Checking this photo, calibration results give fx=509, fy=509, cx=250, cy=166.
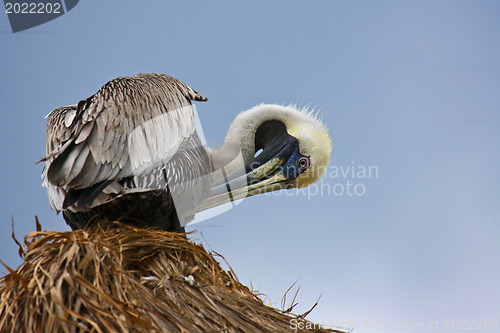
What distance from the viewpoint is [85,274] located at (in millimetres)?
2441

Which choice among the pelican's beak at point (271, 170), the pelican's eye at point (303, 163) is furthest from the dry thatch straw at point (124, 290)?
the pelican's eye at point (303, 163)

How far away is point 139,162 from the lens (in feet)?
11.1

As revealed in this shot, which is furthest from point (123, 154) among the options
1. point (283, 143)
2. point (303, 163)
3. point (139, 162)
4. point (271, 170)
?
point (303, 163)

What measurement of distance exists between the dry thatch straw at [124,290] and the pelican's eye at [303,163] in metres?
1.95

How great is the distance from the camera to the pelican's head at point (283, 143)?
4.70 meters

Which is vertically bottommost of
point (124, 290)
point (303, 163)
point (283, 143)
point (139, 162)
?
point (124, 290)

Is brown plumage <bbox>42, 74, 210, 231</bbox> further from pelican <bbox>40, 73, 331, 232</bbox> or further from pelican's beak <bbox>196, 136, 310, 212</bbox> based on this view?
pelican's beak <bbox>196, 136, 310, 212</bbox>

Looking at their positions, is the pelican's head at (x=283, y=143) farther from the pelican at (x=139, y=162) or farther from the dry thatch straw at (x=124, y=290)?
the dry thatch straw at (x=124, y=290)

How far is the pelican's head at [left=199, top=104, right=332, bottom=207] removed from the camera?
4.70 meters

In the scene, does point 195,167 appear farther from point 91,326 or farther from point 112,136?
point 91,326

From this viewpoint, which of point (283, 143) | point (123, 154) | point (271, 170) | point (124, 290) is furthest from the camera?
point (283, 143)

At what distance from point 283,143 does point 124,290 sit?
2.63 meters

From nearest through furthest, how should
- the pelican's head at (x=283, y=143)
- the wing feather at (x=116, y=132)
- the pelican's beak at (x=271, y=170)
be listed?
the wing feather at (x=116, y=132)
the pelican's beak at (x=271, y=170)
the pelican's head at (x=283, y=143)

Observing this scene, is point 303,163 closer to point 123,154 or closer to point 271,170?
point 271,170
